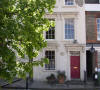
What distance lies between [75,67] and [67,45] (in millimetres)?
2262

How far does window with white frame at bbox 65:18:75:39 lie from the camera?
1789cm

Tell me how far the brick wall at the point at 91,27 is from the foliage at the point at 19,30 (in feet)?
42.0

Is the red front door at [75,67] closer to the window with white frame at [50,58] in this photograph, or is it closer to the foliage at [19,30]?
the window with white frame at [50,58]

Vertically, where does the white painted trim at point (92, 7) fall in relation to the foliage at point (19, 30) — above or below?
above

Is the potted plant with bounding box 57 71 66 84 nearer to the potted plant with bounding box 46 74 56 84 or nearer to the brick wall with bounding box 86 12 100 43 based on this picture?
the potted plant with bounding box 46 74 56 84

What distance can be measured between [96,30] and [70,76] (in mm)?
5281

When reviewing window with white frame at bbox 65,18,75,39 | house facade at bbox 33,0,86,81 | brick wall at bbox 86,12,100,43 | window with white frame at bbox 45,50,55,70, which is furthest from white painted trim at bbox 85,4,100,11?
window with white frame at bbox 45,50,55,70

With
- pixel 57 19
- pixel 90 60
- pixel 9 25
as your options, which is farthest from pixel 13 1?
pixel 90 60

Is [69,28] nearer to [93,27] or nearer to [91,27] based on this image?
[91,27]

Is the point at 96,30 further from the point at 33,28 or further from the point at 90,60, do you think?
the point at 33,28

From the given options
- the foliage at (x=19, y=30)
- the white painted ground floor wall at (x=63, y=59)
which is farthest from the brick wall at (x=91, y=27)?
the foliage at (x=19, y=30)

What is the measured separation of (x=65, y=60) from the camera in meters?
17.5

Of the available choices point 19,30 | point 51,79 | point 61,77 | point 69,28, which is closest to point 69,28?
point 69,28

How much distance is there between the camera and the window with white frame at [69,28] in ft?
58.7
